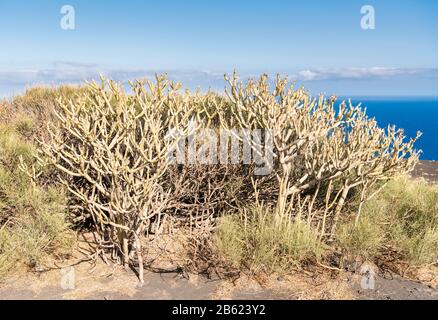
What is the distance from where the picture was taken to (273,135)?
4785 mm

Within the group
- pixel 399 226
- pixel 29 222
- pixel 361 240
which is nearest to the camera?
pixel 361 240

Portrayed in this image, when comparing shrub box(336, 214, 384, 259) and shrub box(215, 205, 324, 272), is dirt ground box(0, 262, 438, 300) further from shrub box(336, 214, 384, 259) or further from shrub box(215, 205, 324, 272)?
shrub box(336, 214, 384, 259)

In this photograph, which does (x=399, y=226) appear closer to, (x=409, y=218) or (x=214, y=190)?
(x=409, y=218)

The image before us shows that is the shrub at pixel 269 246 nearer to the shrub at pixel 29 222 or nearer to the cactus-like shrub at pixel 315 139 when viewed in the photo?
the cactus-like shrub at pixel 315 139

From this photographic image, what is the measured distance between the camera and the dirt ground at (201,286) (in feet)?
13.5

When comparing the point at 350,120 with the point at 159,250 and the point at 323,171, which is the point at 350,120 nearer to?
the point at 323,171

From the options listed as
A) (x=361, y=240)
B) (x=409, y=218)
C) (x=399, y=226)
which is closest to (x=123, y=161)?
(x=361, y=240)

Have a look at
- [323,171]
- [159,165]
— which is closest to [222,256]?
[159,165]

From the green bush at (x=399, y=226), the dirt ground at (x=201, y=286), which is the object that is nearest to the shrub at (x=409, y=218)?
the green bush at (x=399, y=226)

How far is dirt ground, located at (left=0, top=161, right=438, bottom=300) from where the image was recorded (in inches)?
162

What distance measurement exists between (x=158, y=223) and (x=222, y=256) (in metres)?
1.07

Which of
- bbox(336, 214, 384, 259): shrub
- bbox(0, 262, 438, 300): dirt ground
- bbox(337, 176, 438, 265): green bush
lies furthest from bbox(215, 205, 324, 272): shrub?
bbox(337, 176, 438, 265): green bush

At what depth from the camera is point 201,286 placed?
429 cm
